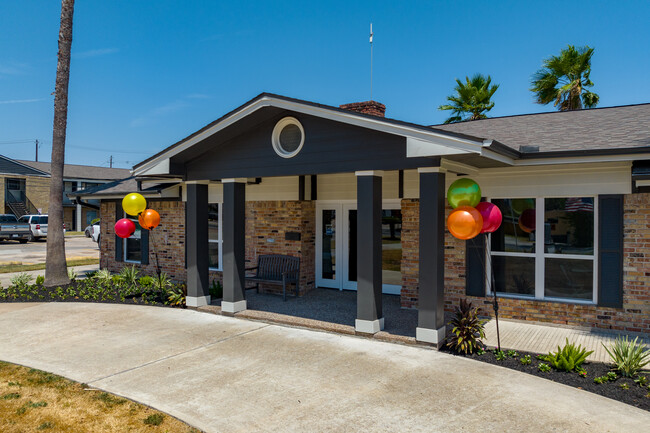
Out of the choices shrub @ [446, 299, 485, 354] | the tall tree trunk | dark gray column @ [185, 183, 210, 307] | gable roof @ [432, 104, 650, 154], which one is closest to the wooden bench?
dark gray column @ [185, 183, 210, 307]

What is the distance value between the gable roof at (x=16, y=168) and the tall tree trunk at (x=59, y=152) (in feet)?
110

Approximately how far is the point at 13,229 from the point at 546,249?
1249 inches

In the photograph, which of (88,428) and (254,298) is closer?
(88,428)

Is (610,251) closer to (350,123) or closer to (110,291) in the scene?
(350,123)

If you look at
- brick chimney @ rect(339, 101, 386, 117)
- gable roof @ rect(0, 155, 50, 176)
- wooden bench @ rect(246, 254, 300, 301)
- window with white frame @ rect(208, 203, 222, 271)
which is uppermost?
gable roof @ rect(0, 155, 50, 176)

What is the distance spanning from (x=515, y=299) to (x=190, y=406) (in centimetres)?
570

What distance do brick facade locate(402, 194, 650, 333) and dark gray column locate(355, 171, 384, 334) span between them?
1860mm

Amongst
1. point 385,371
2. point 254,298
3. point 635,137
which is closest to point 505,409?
point 385,371

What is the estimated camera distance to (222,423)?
4.39 m

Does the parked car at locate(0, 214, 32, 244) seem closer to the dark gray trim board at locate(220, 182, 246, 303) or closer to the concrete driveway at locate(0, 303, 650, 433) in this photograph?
the concrete driveway at locate(0, 303, 650, 433)

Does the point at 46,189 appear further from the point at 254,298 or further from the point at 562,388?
the point at 562,388

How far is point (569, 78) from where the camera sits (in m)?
16.9

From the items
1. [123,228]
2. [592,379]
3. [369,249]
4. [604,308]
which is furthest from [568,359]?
[123,228]

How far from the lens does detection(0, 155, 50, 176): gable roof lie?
128 feet
